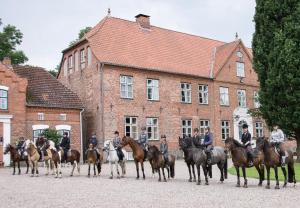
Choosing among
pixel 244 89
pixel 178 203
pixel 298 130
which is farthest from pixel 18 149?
pixel 244 89

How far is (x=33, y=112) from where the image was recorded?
2794cm

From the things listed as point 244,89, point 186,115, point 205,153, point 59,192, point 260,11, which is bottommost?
point 59,192

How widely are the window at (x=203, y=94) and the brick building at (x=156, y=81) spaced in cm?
8

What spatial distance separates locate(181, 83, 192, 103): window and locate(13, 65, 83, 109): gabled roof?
28.4 ft

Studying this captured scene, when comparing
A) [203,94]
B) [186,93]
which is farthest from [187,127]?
[203,94]

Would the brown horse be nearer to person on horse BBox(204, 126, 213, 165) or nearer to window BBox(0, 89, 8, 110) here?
person on horse BBox(204, 126, 213, 165)

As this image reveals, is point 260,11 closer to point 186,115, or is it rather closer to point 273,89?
point 273,89

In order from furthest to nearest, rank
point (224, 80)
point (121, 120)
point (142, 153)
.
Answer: point (224, 80) → point (121, 120) → point (142, 153)

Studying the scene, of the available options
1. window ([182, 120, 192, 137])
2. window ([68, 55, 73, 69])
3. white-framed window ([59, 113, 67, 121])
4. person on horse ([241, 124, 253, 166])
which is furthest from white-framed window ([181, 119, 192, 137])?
person on horse ([241, 124, 253, 166])

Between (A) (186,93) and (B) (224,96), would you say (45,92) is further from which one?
(B) (224,96)

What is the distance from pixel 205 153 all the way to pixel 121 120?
1554 cm

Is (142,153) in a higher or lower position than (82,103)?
lower

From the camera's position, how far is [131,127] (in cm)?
3125

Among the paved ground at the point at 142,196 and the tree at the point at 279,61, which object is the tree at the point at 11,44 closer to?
the tree at the point at 279,61
